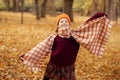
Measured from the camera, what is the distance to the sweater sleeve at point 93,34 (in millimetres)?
6461

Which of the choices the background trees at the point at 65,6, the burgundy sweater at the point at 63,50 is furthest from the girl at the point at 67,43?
the background trees at the point at 65,6

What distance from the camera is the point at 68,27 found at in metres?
6.38

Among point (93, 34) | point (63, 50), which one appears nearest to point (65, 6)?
point (93, 34)

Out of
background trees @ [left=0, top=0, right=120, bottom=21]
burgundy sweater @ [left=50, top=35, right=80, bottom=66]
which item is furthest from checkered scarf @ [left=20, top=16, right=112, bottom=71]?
background trees @ [left=0, top=0, right=120, bottom=21]

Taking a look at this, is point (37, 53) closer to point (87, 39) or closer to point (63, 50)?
point (63, 50)

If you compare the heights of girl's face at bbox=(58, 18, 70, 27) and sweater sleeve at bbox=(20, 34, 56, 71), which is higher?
girl's face at bbox=(58, 18, 70, 27)

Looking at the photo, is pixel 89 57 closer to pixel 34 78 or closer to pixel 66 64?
pixel 34 78

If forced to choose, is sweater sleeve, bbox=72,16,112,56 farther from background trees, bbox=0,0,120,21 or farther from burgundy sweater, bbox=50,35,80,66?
background trees, bbox=0,0,120,21

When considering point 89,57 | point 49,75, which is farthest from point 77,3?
point 49,75

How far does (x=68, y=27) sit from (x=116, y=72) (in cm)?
519

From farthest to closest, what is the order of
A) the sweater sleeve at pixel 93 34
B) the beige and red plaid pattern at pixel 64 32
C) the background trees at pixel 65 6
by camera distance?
1. the background trees at pixel 65 6
2. the sweater sleeve at pixel 93 34
3. the beige and red plaid pattern at pixel 64 32

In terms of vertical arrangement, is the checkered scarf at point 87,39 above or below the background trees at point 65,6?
above

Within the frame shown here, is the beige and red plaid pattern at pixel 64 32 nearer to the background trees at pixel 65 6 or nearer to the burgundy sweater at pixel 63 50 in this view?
the burgundy sweater at pixel 63 50

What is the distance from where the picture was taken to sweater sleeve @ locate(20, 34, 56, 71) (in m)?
6.47
